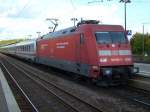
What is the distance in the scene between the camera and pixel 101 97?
15.8 m

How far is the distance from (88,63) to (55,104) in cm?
421

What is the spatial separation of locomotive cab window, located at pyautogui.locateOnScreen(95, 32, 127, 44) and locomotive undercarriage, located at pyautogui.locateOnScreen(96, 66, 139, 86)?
138 centimetres

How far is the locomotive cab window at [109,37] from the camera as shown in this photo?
1875 centimetres

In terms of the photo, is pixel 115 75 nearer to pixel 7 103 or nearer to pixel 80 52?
pixel 80 52

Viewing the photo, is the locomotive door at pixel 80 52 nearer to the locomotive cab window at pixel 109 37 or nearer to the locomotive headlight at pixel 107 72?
the locomotive cab window at pixel 109 37

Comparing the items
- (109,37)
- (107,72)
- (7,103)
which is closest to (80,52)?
(109,37)

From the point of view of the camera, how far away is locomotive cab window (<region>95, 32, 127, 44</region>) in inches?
738

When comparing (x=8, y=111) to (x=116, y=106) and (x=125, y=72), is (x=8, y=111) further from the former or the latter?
(x=125, y=72)

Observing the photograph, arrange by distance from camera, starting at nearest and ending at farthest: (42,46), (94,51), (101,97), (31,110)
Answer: (31,110)
(101,97)
(94,51)
(42,46)

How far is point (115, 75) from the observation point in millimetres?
18156

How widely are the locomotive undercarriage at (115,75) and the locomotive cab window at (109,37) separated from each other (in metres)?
1.38

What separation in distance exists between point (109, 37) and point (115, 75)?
1.98 metres

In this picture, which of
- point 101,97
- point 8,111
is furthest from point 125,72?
point 8,111

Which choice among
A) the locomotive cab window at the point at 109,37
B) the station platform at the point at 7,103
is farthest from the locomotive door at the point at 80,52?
the station platform at the point at 7,103
